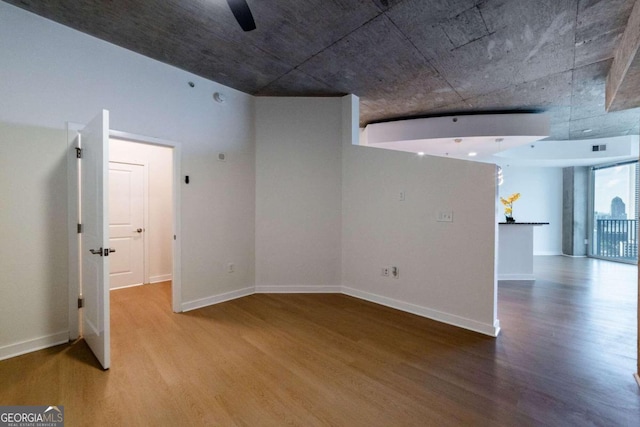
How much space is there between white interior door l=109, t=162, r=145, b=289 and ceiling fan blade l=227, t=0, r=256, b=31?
3.69 m

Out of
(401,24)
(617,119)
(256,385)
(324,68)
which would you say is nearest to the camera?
(256,385)

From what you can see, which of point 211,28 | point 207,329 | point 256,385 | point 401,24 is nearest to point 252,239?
point 207,329

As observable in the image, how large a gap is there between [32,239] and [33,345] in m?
0.95

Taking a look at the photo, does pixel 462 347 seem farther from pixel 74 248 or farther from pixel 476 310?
pixel 74 248

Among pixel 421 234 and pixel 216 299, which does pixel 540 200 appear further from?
pixel 216 299

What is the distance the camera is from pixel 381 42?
2738mm

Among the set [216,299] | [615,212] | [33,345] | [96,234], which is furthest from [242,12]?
[615,212]

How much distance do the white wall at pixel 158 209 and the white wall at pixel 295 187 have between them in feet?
6.29

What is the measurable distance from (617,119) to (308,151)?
19.5 ft

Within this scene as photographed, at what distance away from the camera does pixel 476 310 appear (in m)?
2.86

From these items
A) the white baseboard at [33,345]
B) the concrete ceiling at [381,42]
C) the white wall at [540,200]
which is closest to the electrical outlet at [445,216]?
the concrete ceiling at [381,42]

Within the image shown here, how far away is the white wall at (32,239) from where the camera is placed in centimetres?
229

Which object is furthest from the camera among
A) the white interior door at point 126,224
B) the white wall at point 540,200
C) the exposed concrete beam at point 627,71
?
the white wall at point 540,200

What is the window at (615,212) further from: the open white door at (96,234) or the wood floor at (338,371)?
the open white door at (96,234)
